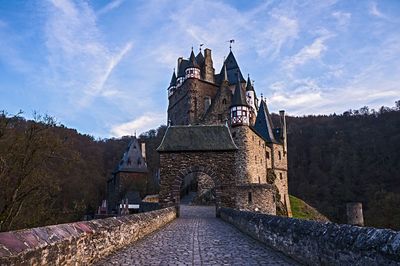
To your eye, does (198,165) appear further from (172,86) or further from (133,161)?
(172,86)

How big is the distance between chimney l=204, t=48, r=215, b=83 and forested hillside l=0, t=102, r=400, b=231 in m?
15.6

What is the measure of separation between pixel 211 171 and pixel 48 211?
8976mm

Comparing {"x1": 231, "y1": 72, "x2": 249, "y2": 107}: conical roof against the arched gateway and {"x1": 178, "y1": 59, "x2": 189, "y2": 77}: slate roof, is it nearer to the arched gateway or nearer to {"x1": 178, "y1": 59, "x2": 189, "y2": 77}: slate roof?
the arched gateway

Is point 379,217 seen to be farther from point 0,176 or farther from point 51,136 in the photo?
point 0,176

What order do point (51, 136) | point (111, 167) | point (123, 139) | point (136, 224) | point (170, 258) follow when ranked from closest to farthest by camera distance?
point (170, 258)
point (136, 224)
point (51, 136)
point (111, 167)
point (123, 139)

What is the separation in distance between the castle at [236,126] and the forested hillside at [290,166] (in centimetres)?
672

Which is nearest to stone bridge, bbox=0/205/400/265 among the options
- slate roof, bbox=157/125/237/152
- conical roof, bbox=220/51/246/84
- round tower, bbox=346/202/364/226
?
slate roof, bbox=157/125/237/152

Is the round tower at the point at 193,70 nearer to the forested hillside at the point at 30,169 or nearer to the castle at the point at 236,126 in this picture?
the castle at the point at 236,126

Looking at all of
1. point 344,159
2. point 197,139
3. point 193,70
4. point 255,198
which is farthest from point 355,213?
point 344,159

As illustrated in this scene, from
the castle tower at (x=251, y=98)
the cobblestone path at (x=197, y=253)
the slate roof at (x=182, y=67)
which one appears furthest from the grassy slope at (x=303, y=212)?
the cobblestone path at (x=197, y=253)

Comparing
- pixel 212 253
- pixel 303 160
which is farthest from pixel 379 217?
pixel 303 160

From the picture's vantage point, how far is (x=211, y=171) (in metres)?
21.2

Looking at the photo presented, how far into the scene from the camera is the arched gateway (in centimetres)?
2097

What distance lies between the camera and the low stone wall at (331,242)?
133 inches
